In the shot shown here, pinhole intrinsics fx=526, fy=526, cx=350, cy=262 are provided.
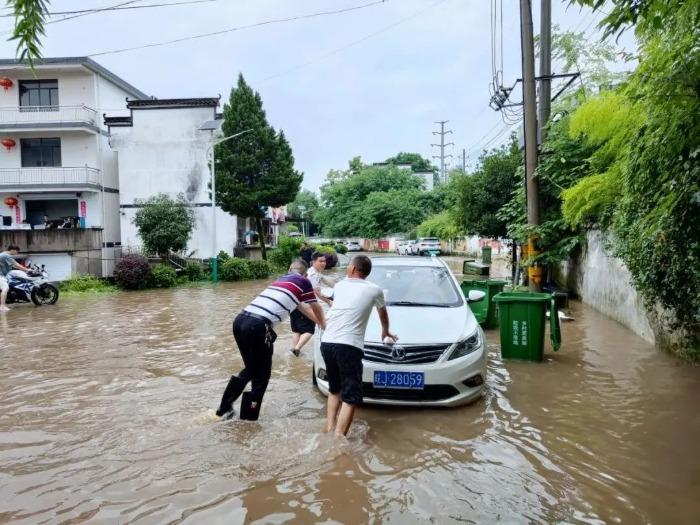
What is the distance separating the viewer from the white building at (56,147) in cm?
2542

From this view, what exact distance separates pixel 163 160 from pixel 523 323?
23803 millimetres

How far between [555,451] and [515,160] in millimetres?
16092

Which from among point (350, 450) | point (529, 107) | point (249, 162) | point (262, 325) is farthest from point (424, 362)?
point (249, 162)

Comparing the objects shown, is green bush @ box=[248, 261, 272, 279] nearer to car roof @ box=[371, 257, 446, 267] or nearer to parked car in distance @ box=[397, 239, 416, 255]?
car roof @ box=[371, 257, 446, 267]

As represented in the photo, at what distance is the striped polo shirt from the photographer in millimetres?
4806

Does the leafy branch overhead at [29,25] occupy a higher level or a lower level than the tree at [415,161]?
lower

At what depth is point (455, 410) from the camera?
5332 millimetres

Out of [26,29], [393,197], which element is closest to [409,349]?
[26,29]

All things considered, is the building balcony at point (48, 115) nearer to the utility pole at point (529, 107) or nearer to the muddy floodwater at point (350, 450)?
the muddy floodwater at point (350, 450)

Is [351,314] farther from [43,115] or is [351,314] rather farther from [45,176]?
[43,115]

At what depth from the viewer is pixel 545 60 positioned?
12.4 meters

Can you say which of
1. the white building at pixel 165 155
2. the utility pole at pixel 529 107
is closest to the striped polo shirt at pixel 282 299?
the utility pole at pixel 529 107

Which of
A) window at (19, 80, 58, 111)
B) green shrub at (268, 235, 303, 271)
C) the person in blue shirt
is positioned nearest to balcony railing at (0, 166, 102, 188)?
window at (19, 80, 58, 111)

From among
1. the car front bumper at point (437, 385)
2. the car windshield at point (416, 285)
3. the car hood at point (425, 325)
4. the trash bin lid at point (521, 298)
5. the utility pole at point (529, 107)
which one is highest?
the utility pole at point (529, 107)
